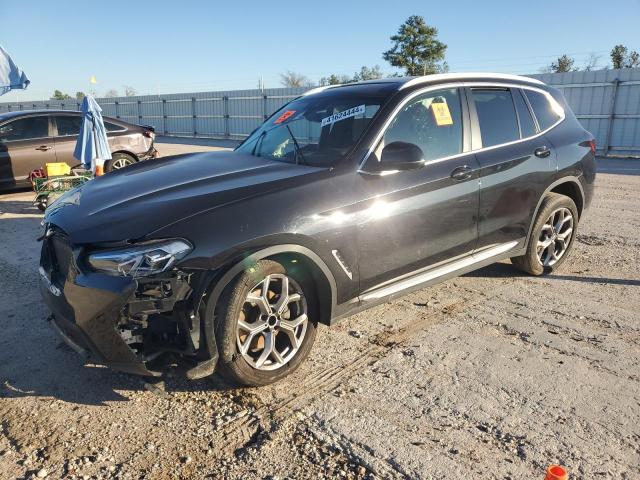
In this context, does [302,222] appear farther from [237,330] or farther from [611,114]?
[611,114]

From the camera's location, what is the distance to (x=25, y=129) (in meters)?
9.67

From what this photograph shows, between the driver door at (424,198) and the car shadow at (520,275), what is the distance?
3.72 feet

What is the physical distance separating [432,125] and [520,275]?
203 cm

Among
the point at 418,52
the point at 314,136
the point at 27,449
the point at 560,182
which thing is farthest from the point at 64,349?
the point at 418,52

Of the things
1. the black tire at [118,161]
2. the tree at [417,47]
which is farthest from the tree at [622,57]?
the black tire at [118,161]

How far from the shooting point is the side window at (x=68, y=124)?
10.0 metres

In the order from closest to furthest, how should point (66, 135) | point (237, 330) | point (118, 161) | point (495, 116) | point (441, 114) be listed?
1. point (237, 330)
2. point (441, 114)
3. point (495, 116)
4. point (66, 135)
5. point (118, 161)

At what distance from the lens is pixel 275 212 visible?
9.80 ft

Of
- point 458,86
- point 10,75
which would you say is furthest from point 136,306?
point 10,75

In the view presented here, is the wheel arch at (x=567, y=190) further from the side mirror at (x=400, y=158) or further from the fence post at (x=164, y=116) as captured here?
the fence post at (x=164, y=116)

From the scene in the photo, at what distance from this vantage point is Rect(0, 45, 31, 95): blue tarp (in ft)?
41.1

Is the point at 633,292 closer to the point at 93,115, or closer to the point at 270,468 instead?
the point at 270,468

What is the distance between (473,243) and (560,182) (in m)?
1.34

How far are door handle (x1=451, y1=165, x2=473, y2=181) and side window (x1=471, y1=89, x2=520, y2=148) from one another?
376mm
